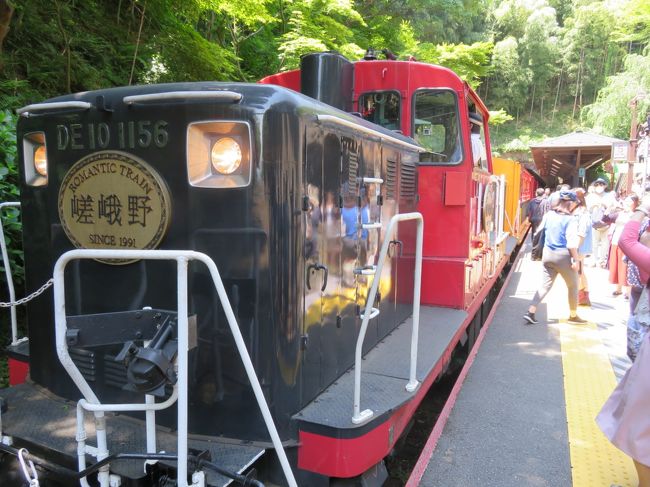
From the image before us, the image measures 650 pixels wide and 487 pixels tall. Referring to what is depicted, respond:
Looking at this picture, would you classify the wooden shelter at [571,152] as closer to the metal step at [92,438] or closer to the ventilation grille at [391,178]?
the ventilation grille at [391,178]

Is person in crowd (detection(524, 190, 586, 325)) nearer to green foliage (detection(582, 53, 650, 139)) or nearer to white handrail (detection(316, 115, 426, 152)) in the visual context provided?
white handrail (detection(316, 115, 426, 152))

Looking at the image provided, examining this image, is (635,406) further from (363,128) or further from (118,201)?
(118,201)

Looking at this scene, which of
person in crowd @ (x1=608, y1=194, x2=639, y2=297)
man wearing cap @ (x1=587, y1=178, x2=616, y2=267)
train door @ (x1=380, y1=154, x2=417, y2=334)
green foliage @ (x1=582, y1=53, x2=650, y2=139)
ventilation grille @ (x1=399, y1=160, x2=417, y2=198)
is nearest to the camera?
train door @ (x1=380, y1=154, x2=417, y2=334)

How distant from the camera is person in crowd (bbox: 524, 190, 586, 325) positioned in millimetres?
6090

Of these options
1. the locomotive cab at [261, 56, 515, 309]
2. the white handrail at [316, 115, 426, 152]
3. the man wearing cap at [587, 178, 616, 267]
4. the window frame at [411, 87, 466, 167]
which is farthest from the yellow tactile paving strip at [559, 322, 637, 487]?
the man wearing cap at [587, 178, 616, 267]

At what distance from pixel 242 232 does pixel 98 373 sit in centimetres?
105

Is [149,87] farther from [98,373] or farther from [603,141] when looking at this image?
[603,141]

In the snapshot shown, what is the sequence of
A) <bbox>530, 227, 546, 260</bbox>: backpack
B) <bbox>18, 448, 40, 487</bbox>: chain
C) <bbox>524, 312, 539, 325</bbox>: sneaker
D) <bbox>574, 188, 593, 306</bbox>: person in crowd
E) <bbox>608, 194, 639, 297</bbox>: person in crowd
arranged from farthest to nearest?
<bbox>608, 194, 639, 297</bbox>: person in crowd
<bbox>530, 227, 546, 260</bbox>: backpack
<bbox>524, 312, 539, 325</bbox>: sneaker
<bbox>574, 188, 593, 306</bbox>: person in crowd
<bbox>18, 448, 40, 487</bbox>: chain

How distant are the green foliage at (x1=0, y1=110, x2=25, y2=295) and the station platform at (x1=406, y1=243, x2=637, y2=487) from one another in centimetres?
371

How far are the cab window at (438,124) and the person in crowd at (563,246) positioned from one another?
8.38 feet

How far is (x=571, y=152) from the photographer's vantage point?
824 inches

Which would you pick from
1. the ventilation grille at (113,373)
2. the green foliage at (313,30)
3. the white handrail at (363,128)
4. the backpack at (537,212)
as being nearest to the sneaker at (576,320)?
the white handrail at (363,128)

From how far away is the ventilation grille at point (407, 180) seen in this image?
12.6 ft

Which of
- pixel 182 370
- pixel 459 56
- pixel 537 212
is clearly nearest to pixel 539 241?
pixel 182 370
